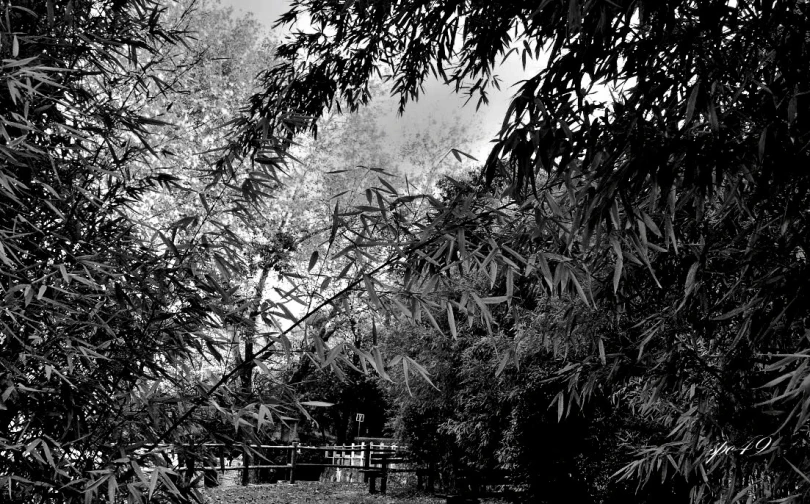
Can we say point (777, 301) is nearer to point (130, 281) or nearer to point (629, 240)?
point (629, 240)

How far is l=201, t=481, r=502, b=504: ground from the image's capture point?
368 inches

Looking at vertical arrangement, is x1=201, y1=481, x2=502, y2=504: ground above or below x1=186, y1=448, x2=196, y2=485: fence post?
below

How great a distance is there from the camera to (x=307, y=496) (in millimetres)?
10211

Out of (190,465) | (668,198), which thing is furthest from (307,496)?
(668,198)

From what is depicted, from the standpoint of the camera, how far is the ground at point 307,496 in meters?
9.36

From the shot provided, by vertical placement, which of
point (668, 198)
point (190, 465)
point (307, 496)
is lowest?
point (307, 496)

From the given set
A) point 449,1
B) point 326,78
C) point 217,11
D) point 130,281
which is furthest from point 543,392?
Result: point 217,11

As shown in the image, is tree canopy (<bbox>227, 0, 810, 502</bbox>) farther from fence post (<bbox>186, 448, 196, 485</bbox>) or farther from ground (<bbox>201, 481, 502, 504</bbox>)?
ground (<bbox>201, 481, 502, 504</bbox>)

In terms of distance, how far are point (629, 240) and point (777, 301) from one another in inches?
23.5
